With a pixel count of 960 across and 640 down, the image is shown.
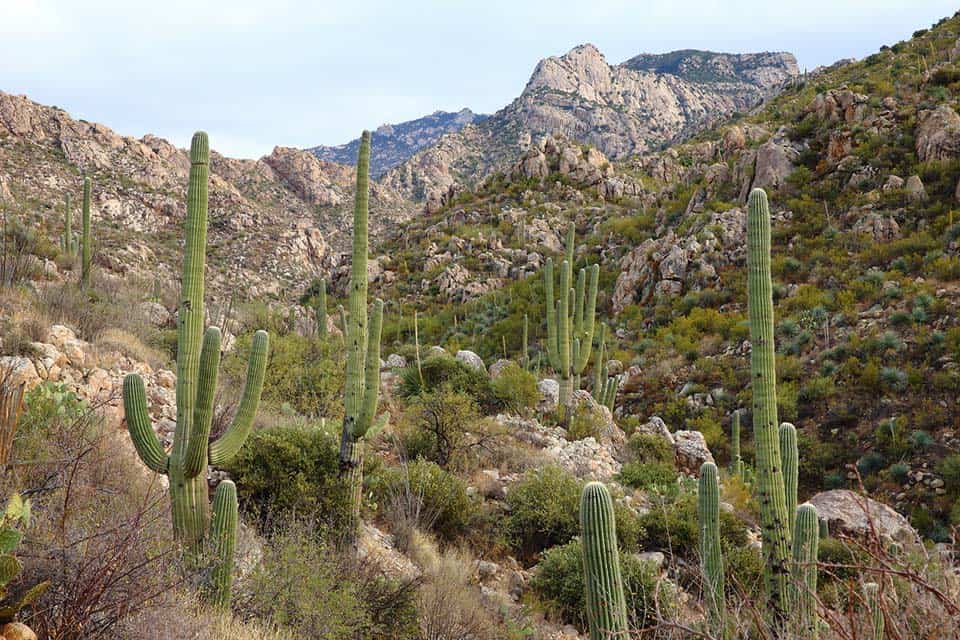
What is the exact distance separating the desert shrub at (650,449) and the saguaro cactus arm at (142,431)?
8.67 m

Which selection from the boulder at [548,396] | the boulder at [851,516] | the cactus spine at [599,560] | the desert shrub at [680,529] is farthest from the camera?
the boulder at [548,396]

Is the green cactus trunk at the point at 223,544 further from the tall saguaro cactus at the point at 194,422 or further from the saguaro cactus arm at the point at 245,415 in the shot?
the saguaro cactus arm at the point at 245,415

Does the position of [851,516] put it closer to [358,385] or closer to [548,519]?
[548,519]

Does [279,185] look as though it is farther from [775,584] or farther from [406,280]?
Answer: [775,584]

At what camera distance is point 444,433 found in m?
9.13

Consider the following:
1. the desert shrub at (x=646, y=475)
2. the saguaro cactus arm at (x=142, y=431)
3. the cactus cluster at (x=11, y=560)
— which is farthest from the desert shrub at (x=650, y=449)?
the cactus cluster at (x=11, y=560)

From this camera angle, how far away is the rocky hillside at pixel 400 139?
424 ft

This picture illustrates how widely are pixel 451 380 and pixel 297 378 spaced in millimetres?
3311

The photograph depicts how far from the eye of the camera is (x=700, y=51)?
103 m

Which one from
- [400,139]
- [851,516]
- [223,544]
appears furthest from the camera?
[400,139]

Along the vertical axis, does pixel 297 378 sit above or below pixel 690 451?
above

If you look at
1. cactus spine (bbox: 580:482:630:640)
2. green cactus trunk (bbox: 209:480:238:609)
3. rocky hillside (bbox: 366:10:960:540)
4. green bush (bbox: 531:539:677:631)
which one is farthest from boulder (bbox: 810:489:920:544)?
green cactus trunk (bbox: 209:480:238:609)

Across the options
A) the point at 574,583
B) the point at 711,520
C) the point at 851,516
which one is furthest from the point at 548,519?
the point at 851,516

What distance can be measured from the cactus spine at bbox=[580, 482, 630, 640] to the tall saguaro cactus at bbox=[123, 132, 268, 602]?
248cm
